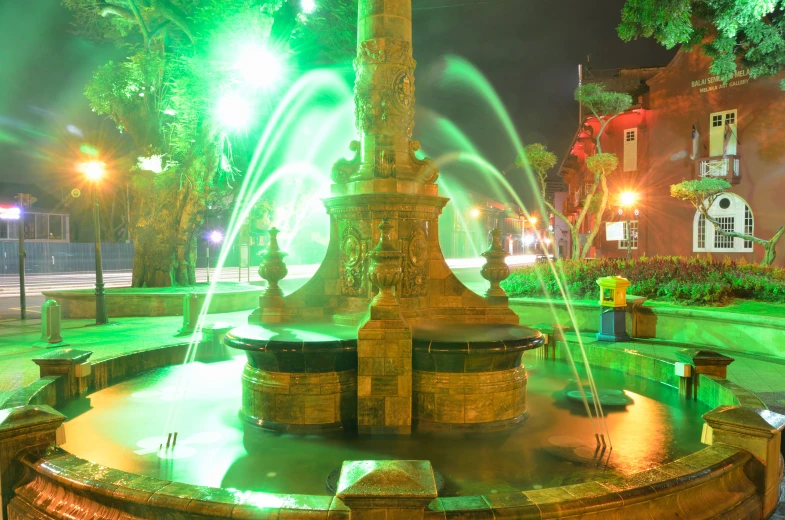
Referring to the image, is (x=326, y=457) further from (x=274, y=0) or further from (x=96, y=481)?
(x=274, y=0)

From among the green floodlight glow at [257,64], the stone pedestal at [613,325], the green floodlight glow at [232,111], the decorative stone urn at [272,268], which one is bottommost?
the stone pedestal at [613,325]

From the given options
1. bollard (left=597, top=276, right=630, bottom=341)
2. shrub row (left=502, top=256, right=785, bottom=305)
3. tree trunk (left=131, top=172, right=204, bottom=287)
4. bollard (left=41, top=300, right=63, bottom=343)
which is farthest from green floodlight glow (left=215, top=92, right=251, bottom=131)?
bollard (left=597, top=276, right=630, bottom=341)

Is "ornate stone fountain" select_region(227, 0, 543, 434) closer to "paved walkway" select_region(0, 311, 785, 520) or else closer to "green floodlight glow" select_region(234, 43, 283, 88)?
"paved walkway" select_region(0, 311, 785, 520)

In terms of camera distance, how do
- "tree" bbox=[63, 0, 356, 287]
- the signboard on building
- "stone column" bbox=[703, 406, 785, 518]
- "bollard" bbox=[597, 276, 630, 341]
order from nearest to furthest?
"stone column" bbox=[703, 406, 785, 518] → "bollard" bbox=[597, 276, 630, 341] → "tree" bbox=[63, 0, 356, 287] → the signboard on building

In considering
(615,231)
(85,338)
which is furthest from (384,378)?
(615,231)

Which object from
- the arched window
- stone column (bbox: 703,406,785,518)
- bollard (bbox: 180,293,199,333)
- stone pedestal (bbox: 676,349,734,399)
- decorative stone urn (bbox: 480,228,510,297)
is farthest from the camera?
the arched window

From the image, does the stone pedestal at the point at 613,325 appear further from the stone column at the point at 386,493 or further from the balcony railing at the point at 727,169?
the balcony railing at the point at 727,169

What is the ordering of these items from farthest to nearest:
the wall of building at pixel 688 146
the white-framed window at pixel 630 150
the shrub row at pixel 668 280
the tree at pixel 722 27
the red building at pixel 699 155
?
the white-framed window at pixel 630 150
the red building at pixel 699 155
the wall of building at pixel 688 146
the tree at pixel 722 27
the shrub row at pixel 668 280

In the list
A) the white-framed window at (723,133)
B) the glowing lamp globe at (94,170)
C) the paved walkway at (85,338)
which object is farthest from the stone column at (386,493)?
the white-framed window at (723,133)

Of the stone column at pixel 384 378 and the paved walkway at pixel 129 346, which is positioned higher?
the stone column at pixel 384 378

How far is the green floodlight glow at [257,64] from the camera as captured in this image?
2097 centimetres

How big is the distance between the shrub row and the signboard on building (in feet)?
54.0

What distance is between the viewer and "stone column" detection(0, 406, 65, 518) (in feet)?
14.7

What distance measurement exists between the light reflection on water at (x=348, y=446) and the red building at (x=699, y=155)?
74.7 feet
